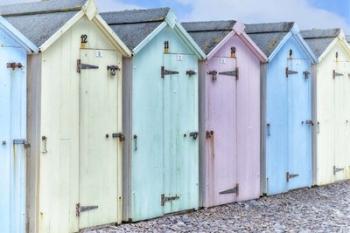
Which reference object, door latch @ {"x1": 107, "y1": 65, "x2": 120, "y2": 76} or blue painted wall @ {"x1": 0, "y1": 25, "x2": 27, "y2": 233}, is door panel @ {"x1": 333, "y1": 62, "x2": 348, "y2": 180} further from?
blue painted wall @ {"x1": 0, "y1": 25, "x2": 27, "y2": 233}

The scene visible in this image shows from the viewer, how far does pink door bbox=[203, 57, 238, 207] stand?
1142 centimetres

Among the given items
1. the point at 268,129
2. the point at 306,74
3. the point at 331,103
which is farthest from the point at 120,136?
the point at 331,103

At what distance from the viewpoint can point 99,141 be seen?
9.48 meters

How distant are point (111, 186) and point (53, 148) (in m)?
1.23

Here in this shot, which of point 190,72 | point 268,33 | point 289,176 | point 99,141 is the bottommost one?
point 289,176

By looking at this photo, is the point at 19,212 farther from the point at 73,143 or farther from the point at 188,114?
the point at 188,114

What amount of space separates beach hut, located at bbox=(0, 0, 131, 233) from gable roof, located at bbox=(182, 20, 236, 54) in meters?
2.20

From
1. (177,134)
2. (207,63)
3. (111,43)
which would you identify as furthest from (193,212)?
(111,43)

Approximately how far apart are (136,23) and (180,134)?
175 cm

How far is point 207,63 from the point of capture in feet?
37.2

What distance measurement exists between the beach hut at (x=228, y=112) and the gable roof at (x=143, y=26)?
667 mm

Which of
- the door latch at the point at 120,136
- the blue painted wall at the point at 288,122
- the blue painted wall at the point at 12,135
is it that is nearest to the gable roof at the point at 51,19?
the blue painted wall at the point at 12,135

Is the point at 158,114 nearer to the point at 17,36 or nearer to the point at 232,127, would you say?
the point at 232,127

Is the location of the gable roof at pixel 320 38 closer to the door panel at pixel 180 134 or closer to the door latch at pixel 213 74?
the door latch at pixel 213 74
